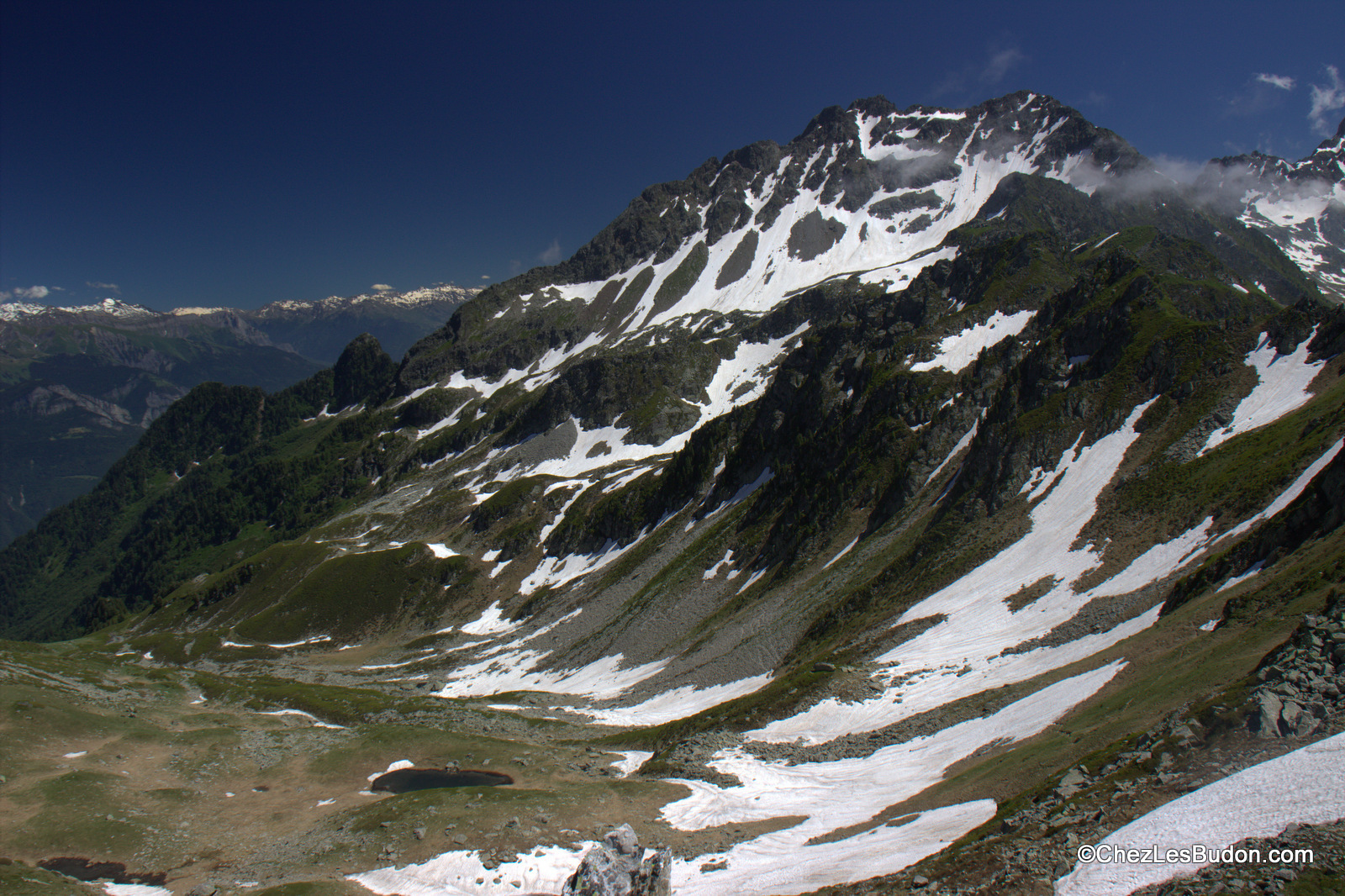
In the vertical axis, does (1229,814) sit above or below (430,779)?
below

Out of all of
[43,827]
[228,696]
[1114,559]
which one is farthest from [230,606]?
[1114,559]

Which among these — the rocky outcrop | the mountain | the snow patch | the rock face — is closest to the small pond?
the mountain

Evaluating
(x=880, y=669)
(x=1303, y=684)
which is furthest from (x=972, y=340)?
(x=1303, y=684)

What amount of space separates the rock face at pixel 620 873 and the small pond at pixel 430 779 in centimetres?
2464

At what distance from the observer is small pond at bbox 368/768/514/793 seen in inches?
1809

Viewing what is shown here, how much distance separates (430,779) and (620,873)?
30400 millimetres

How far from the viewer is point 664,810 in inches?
1430

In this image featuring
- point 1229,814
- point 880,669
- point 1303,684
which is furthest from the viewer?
point 880,669

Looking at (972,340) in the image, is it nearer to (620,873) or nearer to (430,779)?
(430,779)

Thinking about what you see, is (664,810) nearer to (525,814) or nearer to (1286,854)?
(525,814)

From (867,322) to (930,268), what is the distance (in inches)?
1291

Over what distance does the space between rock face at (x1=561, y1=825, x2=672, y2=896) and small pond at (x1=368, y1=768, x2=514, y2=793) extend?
2464 cm

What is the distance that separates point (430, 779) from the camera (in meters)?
47.5

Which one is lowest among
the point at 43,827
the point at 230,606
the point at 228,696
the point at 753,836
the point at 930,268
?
the point at 753,836
